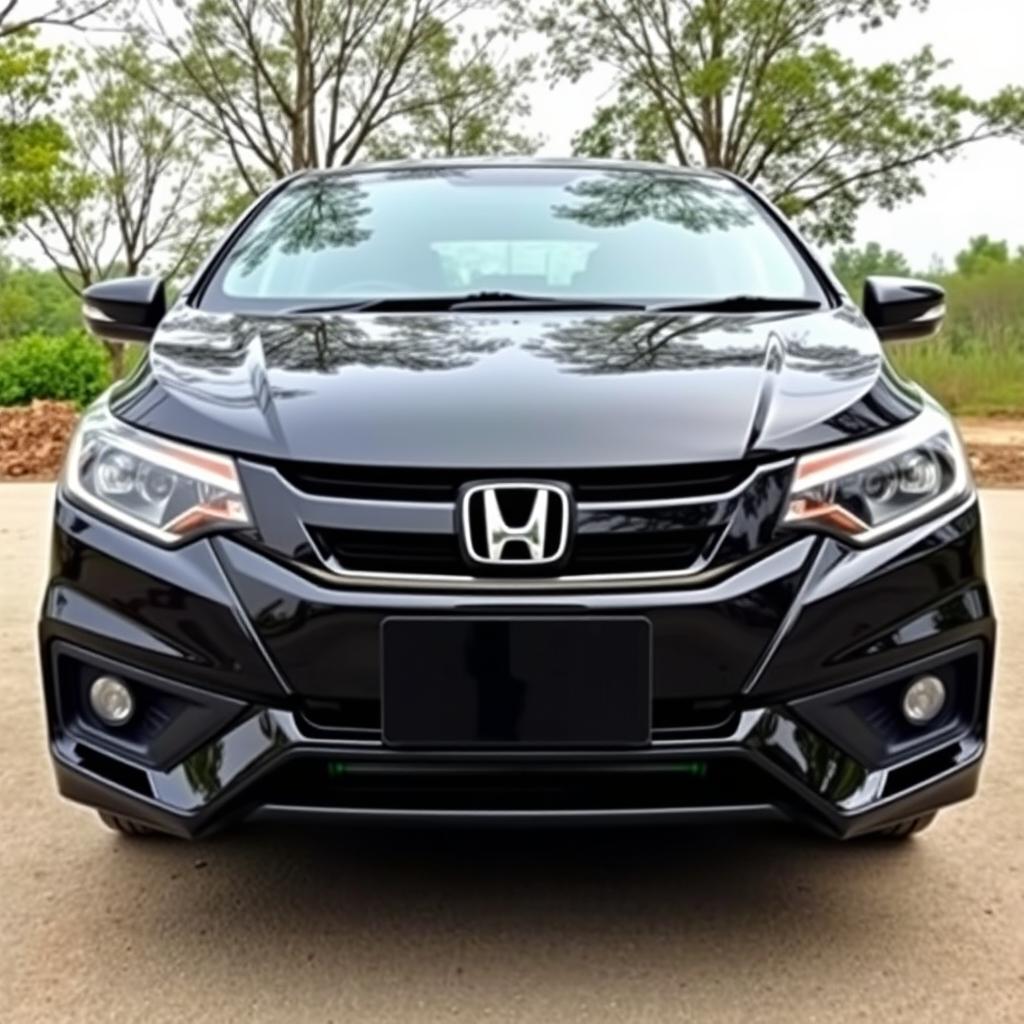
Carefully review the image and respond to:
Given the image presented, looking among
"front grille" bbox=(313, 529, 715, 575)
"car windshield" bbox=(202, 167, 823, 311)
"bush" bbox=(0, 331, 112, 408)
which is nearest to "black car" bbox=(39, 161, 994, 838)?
"front grille" bbox=(313, 529, 715, 575)

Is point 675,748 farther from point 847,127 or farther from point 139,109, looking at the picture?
point 139,109

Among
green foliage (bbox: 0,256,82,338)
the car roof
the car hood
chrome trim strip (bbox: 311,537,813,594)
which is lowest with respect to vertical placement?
green foliage (bbox: 0,256,82,338)

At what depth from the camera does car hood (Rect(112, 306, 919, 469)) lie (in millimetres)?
1826

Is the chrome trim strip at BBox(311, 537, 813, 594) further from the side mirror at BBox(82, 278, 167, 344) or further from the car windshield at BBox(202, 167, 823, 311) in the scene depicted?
the side mirror at BBox(82, 278, 167, 344)

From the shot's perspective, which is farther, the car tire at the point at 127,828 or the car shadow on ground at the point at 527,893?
the car tire at the point at 127,828

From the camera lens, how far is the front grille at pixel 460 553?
69.2 inches

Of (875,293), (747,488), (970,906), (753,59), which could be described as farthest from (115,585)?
(753,59)

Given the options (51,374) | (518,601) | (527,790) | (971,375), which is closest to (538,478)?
(518,601)

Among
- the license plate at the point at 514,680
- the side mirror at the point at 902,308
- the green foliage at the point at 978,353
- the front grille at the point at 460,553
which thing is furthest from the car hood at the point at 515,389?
the green foliage at the point at 978,353

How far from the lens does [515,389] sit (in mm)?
1970

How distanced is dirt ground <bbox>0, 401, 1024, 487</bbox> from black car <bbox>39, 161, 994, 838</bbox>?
21.7 ft

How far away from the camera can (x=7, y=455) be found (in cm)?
981

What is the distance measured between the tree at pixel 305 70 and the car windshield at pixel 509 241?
470 inches

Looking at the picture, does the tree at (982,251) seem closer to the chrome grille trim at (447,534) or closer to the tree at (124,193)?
the tree at (124,193)
